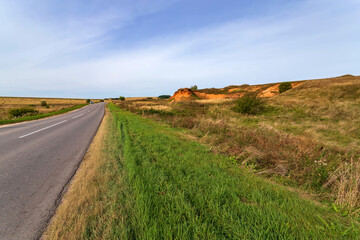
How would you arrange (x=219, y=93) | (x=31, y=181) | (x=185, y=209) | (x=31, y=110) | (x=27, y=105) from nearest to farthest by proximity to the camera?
(x=185, y=209)
(x=31, y=181)
(x=31, y=110)
(x=27, y=105)
(x=219, y=93)

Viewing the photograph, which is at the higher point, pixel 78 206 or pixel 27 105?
pixel 27 105

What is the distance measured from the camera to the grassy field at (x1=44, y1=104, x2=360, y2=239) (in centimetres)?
188

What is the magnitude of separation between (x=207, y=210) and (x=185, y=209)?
0.37 metres

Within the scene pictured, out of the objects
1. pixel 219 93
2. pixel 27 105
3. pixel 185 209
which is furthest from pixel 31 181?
pixel 27 105

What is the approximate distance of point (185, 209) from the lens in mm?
2244

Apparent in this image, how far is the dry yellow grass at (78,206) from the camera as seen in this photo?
78.2 inches

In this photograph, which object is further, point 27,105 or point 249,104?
point 27,105

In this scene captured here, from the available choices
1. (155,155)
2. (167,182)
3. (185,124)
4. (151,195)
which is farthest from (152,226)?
(185,124)

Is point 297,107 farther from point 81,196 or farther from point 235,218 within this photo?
point 81,196

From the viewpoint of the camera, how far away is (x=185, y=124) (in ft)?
34.9

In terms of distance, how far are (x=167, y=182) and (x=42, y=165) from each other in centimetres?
422

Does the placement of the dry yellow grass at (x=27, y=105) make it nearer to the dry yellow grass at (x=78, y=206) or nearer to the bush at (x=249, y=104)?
the dry yellow grass at (x=78, y=206)

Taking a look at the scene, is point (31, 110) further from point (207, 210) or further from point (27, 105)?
point (27, 105)

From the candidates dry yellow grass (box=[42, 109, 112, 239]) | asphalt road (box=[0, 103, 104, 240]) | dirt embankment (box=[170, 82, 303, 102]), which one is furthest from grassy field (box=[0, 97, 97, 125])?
dirt embankment (box=[170, 82, 303, 102])
